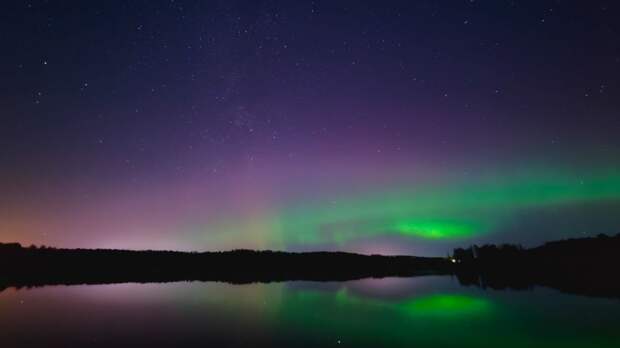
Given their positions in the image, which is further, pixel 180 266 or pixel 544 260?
pixel 544 260

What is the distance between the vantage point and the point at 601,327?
16.4 m

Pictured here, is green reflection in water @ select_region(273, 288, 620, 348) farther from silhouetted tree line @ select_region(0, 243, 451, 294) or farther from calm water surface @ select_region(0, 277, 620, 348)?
silhouetted tree line @ select_region(0, 243, 451, 294)

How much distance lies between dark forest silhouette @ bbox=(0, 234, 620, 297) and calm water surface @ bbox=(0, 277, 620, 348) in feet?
60.6

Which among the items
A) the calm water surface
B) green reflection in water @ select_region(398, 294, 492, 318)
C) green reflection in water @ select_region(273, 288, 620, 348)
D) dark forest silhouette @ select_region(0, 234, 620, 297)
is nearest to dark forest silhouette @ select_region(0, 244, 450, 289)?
dark forest silhouette @ select_region(0, 234, 620, 297)

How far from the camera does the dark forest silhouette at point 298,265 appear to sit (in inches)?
1807

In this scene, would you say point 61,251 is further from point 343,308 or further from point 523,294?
point 523,294

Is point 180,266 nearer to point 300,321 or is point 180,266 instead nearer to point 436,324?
point 300,321

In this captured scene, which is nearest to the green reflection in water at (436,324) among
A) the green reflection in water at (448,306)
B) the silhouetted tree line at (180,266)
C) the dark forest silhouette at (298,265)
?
the green reflection in water at (448,306)

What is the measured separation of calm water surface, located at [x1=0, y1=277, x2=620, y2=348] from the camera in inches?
530

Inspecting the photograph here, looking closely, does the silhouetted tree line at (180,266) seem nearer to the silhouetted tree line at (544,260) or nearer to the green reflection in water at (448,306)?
the silhouetted tree line at (544,260)

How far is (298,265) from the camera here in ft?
242

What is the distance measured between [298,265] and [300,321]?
188 feet

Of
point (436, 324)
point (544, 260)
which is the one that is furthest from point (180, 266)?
point (544, 260)

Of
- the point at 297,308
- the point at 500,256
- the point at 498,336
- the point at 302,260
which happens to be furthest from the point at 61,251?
the point at 500,256
